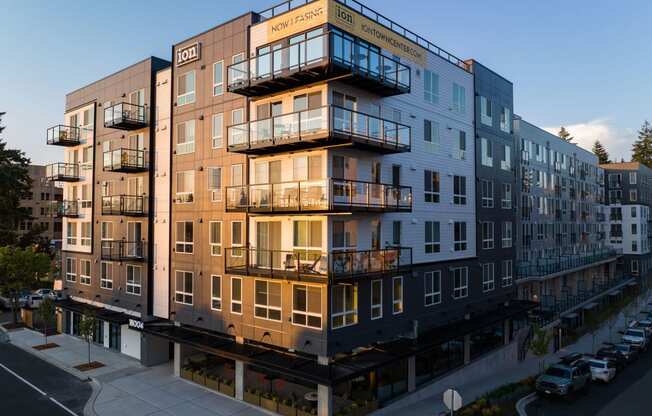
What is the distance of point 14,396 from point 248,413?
Result: 11355mm

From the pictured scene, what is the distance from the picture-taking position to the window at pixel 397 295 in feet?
69.3

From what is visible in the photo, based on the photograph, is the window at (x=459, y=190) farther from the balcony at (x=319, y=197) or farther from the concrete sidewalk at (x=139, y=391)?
the concrete sidewalk at (x=139, y=391)

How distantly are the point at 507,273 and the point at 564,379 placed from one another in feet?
24.8

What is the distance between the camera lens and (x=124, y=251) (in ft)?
90.4

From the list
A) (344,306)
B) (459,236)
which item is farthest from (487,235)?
(344,306)

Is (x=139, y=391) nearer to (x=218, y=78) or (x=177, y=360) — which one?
(x=177, y=360)

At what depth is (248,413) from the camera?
63.7 feet

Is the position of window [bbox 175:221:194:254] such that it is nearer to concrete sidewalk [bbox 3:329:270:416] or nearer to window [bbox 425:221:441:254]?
concrete sidewalk [bbox 3:329:270:416]

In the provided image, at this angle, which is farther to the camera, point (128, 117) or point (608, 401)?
point (128, 117)

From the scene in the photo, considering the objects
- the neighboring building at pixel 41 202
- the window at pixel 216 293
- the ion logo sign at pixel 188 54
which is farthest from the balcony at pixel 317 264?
the neighboring building at pixel 41 202

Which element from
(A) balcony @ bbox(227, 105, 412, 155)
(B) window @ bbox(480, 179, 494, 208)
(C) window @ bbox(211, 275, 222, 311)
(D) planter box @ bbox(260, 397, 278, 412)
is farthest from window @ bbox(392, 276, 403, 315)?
(B) window @ bbox(480, 179, 494, 208)

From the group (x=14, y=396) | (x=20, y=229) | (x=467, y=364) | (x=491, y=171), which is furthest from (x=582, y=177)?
(x=20, y=229)

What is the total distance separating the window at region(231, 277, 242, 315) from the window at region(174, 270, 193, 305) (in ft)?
11.9

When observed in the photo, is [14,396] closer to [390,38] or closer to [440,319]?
[440,319]
